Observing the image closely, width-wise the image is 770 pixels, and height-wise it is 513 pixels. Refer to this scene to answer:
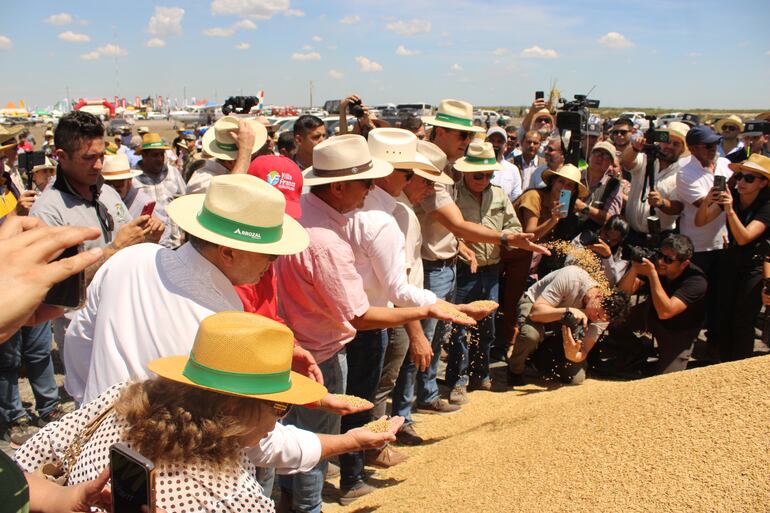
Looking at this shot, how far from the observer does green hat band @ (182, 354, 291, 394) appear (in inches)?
57.4

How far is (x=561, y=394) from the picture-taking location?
449 cm

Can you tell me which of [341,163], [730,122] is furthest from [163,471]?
[730,122]

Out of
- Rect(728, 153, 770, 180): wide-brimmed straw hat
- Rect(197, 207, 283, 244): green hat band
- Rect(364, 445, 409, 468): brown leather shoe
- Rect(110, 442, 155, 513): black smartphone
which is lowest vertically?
Rect(364, 445, 409, 468): brown leather shoe

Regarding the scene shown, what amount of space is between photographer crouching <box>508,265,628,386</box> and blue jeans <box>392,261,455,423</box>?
2.97 feet

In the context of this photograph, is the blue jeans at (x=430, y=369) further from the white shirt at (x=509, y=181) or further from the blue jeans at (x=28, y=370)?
the white shirt at (x=509, y=181)

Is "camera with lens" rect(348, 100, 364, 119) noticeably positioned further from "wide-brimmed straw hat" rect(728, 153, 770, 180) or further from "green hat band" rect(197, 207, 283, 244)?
"green hat band" rect(197, 207, 283, 244)

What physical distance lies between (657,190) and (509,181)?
1545 mm

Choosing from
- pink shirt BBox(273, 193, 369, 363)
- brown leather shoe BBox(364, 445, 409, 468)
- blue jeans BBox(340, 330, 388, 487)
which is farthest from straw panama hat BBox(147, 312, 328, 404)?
brown leather shoe BBox(364, 445, 409, 468)

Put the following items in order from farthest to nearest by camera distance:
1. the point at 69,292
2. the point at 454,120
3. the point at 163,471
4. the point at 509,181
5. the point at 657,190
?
the point at 509,181, the point at 657,190, the point at 454,120, the point at 69,292, the point at 163,471

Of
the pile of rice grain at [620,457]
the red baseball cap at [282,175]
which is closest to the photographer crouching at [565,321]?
the pile of rice grain at [620,457]

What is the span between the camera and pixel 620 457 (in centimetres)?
281

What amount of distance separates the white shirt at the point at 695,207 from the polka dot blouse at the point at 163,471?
503cm

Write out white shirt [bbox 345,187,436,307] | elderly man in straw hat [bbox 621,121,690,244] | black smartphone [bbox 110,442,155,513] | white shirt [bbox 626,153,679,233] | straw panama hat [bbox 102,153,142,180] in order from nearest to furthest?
black smartphone [bbox 110,442,155,513] → white shirt [bbox 345,187,436,307] → straw panama hat [bbox 102,153,142,180] → elderly man in straw hat [bbox 621,121,690,244] → white shirt [bbox 626,153,679,233]

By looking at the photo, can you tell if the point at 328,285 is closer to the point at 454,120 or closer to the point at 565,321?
the point at 454,120
